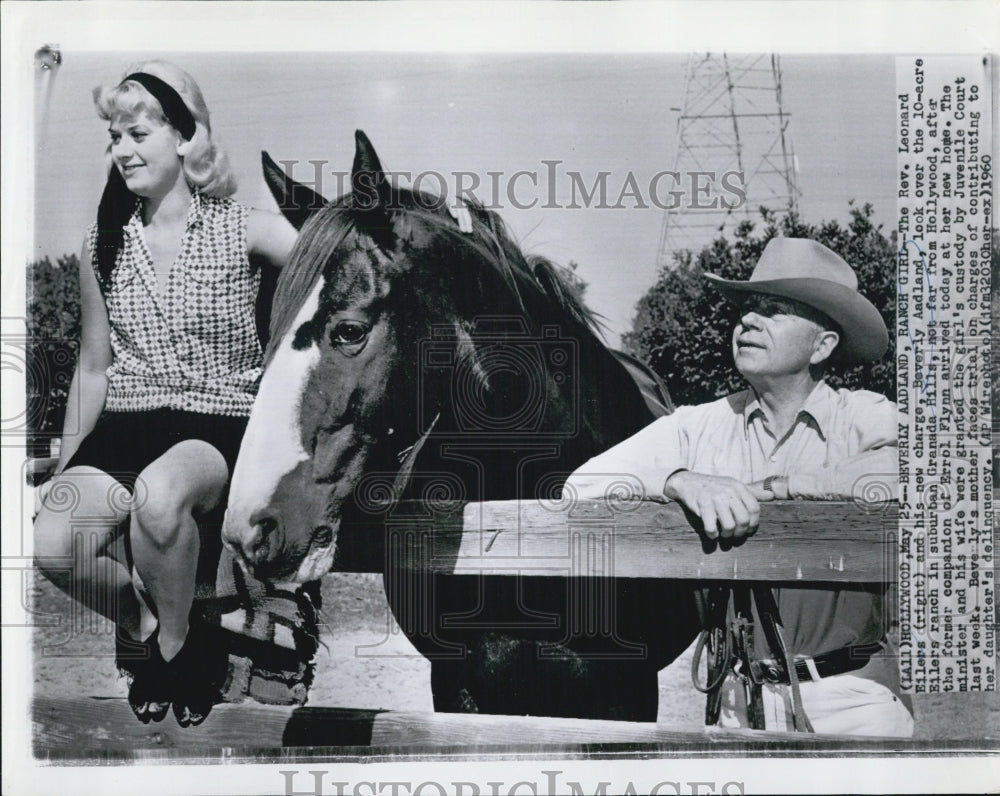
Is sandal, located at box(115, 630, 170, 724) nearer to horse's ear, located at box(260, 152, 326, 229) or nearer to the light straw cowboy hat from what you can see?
horse's ear, located at box(260, 152, 326, 229)

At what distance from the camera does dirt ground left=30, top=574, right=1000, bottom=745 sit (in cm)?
372

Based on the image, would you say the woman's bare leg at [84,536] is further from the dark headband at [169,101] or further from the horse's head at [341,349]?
the dark headband at [169,101]

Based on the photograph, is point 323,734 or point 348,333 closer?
point 348,333

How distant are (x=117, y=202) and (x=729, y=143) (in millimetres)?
2245

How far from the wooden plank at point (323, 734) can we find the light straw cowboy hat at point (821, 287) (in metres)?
1.48

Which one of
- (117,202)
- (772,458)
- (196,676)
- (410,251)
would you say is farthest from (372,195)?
(196,676)

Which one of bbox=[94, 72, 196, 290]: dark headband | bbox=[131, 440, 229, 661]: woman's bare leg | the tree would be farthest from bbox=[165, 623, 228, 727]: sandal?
the tree

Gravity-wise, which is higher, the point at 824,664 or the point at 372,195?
the point at 372,195

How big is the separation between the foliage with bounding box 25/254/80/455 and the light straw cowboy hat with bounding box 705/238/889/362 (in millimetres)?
2330

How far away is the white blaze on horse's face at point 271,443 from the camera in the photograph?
364cm

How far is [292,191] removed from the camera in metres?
3.70

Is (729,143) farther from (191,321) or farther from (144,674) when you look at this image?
(144,674)

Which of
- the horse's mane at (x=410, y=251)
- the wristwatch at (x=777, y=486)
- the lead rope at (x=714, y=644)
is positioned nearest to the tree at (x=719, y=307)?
the horse's mane at (x=410, y=251)

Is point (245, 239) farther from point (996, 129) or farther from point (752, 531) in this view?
point (996, 129)
